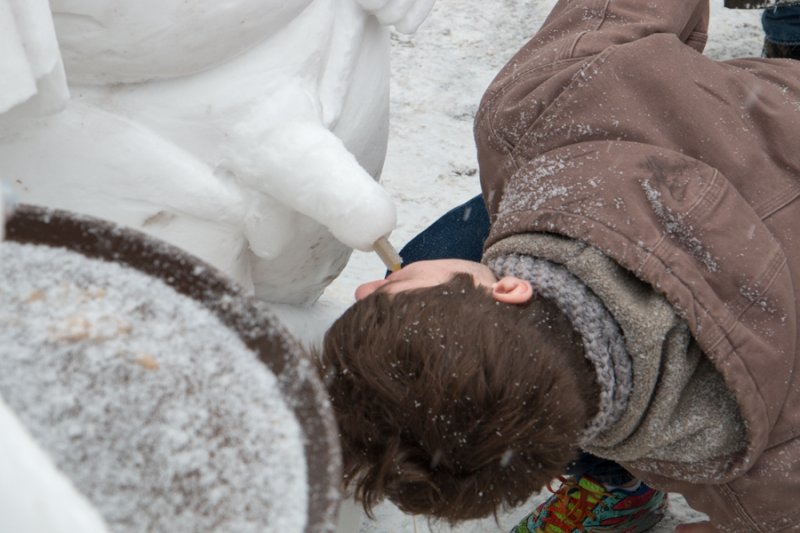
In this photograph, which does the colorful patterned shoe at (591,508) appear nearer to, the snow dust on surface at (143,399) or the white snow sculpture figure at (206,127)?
the white snow sculpture figure at (206,127)

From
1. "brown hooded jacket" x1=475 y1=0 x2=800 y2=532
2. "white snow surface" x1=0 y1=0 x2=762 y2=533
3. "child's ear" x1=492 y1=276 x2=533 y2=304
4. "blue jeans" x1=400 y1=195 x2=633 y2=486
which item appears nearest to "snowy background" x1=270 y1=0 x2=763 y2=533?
"white snow surface" x1=0 y1=0 x2=762 y2=533

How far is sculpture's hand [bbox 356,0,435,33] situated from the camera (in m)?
A: 1.21

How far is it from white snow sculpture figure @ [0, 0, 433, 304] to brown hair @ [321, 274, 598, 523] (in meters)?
0.13

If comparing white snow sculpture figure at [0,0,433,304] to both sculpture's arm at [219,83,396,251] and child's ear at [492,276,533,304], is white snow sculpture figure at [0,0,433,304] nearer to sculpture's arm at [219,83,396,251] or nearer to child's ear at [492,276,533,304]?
sculpture's arm at [219,83,396,251]

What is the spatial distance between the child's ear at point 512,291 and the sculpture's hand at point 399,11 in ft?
1.17

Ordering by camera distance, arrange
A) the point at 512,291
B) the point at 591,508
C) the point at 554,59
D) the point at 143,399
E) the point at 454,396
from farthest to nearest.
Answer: the point at 591,508, the point at 554,59, the point at 512,291, the point at 454,396, the point at 143,399

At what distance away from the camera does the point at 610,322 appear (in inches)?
46.6

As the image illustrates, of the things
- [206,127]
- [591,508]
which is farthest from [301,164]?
[591,508]

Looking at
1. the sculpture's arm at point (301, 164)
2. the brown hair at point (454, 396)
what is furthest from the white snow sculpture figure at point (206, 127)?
the brown hair at point (454, 396)

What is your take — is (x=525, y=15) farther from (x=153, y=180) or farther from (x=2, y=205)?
(x=2, y=205)

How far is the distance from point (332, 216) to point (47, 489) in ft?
2.31

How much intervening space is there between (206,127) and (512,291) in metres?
0.42

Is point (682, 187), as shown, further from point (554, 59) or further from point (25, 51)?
point (25, 51)

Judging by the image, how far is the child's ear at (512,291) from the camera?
1174mm
